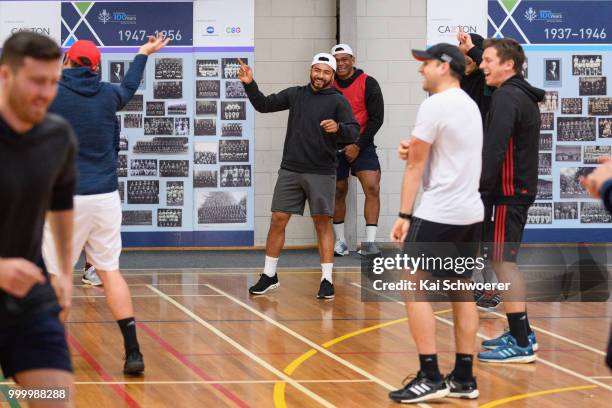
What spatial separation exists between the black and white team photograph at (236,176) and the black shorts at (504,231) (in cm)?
600

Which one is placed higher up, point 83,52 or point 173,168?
point 83,52

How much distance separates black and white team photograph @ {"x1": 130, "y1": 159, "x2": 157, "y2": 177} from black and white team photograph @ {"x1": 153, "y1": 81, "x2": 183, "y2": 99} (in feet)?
2.49

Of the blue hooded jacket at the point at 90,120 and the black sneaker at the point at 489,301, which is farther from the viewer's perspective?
the black sneaker at the point at 489,301

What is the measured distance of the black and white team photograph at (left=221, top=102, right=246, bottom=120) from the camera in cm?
1291

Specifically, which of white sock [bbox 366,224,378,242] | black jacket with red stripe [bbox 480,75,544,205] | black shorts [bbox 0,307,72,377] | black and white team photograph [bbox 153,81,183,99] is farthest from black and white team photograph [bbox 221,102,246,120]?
black shorts [bbox 0,307,72,377]

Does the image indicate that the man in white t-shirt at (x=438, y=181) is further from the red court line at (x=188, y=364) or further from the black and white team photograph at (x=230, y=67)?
the black and white team photograph at (x=230, y=67)

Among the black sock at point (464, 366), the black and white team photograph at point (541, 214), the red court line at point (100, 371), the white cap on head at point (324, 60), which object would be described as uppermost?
the white cap on head at point (324, 60)

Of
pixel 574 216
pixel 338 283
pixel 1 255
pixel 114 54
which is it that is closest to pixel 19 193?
pixel 1 255

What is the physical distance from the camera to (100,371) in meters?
6.70

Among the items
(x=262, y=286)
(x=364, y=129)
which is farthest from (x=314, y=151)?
(x=364, y=129)

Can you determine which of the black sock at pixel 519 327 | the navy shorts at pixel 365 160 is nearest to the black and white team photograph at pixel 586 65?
the navy shorts at pixel 365 160

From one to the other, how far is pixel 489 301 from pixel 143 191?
5.07 metres

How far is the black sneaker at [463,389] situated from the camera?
6.16 m

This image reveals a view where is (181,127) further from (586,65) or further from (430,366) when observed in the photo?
(430,366)
